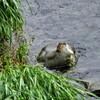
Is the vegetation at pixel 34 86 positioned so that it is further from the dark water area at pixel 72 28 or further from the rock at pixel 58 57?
the rock at pixel 58 57

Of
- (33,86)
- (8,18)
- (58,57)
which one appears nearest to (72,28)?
(58,57)

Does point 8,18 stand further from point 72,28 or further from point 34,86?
point 72,28

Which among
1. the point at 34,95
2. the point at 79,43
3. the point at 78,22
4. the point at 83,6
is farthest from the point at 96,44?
the point at 34,95

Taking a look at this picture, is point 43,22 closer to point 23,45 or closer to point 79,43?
point 79,43

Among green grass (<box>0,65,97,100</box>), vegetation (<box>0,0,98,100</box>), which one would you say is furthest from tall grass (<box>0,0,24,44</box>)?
green grass (<box>0,65,97,100</box>)

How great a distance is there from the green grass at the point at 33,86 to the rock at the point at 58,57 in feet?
4.98

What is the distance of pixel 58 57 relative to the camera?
19.0 ft

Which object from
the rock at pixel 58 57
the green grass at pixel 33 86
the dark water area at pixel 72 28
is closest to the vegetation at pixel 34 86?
the green grass at pixel 33 86

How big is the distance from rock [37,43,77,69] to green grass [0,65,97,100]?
4.98 feet

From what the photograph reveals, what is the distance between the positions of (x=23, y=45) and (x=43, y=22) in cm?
198

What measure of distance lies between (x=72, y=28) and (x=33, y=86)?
3031 millimetres

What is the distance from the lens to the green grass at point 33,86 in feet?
12.6

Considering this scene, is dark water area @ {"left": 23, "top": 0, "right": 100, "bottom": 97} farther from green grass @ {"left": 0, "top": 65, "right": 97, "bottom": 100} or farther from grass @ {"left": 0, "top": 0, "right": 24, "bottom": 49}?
green grass @ {"left": 0, "top": 65, "right": 97, "bottom": 100}

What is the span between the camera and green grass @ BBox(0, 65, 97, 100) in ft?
12.6
